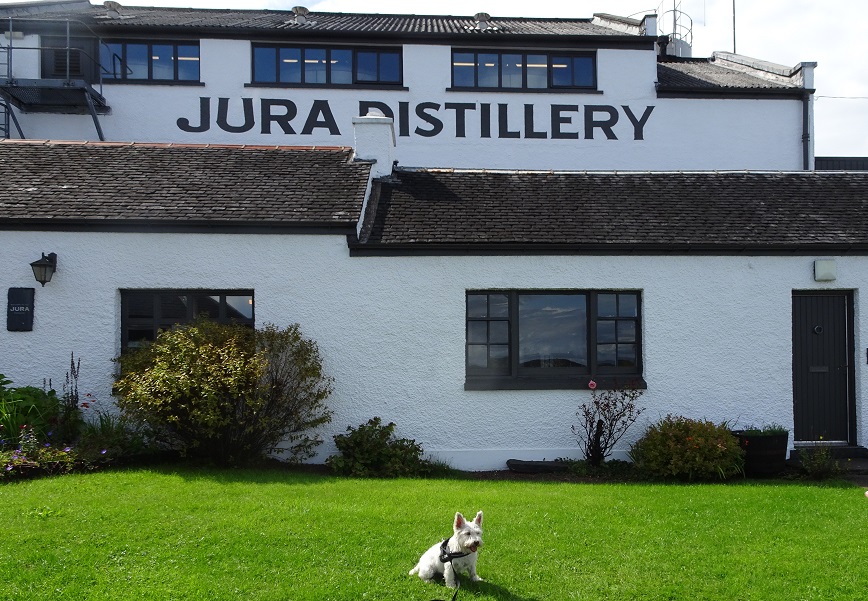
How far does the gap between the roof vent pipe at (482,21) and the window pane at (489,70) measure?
1.06 m

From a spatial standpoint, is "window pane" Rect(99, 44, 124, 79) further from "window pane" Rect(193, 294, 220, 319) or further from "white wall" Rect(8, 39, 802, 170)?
"window pane" Rect(193, 294, 220, 319)

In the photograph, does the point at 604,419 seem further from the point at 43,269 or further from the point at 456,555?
the point at 43,269

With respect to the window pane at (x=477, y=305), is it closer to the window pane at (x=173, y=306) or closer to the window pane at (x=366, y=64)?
the window pane at (x=173, y=306)

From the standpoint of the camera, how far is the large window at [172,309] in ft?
34.3

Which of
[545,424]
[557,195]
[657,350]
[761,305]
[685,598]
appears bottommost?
[685,598]

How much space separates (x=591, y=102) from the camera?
2073 cm

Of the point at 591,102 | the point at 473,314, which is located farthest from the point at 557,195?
the point at 591,102

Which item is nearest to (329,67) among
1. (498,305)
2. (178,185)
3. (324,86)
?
(324,86)

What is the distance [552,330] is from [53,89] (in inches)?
606

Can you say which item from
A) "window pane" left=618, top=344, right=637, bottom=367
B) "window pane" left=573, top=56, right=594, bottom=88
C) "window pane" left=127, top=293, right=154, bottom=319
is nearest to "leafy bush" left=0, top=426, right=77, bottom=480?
"window pane" left=127, top=293, right=154, bottom=319

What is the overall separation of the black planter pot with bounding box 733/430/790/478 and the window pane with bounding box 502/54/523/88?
45.5ft

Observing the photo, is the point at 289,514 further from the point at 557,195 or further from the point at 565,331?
the point at 557,195

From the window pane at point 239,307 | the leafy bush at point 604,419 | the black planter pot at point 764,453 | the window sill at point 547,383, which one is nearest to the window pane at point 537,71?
the window sill at point 547,383

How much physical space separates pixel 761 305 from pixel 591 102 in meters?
11.6
